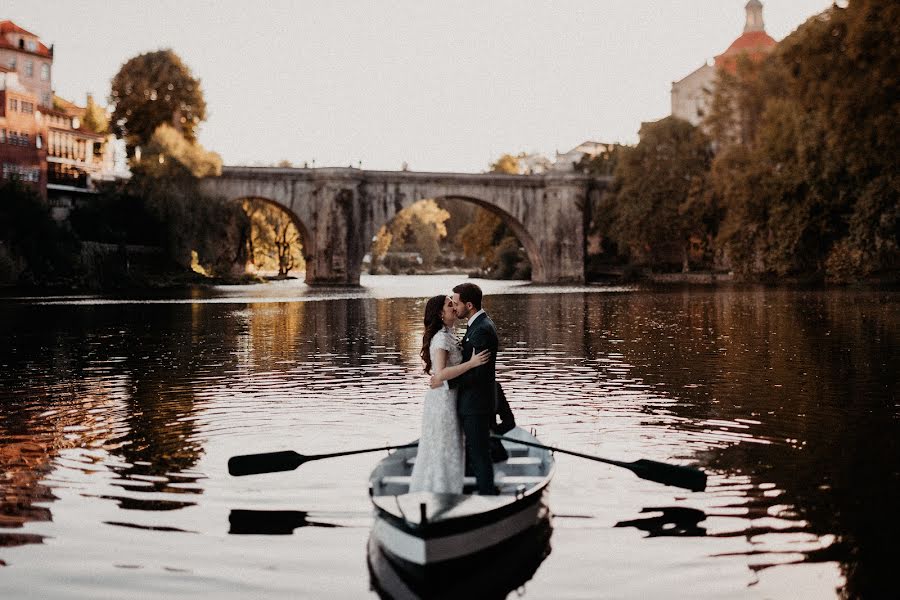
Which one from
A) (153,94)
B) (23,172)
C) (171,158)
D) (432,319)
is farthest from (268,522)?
(153,94)

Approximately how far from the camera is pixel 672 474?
955cm

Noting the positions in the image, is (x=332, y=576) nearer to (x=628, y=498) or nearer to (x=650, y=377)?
(x=628, y=498)

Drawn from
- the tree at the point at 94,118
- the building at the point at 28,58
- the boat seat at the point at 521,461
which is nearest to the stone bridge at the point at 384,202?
the building at the point at 28,58

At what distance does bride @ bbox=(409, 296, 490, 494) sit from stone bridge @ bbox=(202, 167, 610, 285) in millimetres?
66842

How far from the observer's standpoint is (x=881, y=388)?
16.7 meters

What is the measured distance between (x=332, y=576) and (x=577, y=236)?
77577mm

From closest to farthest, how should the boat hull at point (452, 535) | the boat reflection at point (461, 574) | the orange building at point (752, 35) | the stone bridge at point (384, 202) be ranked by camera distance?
the boat hull at point (452, 535)
the boat reflection at point (461, 574)
the stone bridge at point (384, 202)
the orange building at point (752, 35)

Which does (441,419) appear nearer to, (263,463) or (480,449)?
(480,449)

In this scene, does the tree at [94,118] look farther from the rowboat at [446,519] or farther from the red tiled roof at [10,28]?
the rowboat at [446,519]

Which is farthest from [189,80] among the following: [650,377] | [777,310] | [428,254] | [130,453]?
[130,453]

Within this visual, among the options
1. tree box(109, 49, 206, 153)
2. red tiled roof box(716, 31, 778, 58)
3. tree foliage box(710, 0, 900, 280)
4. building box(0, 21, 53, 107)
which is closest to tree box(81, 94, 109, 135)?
building box(0, 21, 53, 107)

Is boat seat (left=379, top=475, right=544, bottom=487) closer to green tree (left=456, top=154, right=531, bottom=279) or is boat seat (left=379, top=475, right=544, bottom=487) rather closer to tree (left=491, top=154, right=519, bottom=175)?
green tree (left=456, top=154, right=531, bottom=279)

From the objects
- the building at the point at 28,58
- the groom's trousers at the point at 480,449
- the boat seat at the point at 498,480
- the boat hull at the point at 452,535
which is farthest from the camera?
the building at the point at 28,58

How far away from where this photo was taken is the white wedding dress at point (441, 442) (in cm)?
871
